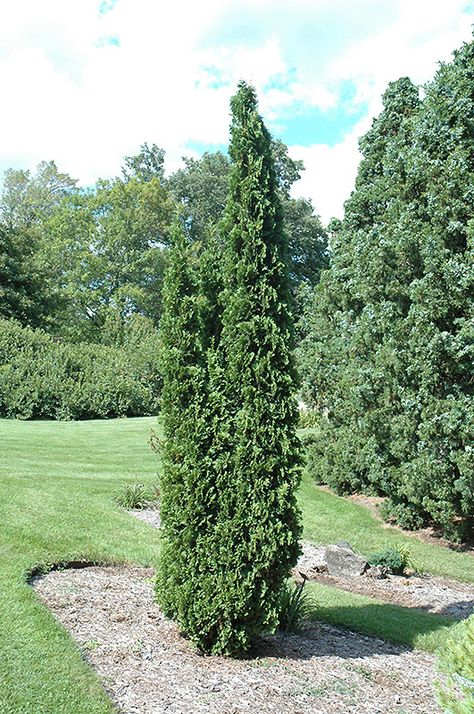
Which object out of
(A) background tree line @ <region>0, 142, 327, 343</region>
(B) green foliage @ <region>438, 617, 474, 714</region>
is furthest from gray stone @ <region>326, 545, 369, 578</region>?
(A) background tree line @ <region>0, 142, 327, 343</region>

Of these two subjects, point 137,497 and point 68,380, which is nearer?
point 137,497

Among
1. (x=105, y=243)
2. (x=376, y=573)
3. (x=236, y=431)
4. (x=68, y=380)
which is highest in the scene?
(x=105, y=243)

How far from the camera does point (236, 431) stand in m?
4.71

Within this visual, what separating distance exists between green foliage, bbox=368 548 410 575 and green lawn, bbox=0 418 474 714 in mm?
576

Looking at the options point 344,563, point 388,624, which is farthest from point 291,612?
point 344,563

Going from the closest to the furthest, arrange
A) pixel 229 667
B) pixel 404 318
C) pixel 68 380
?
pixel 229 667 < pixel 404 318 < pixel 68 380

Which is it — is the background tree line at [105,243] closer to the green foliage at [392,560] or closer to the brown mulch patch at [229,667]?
the green foliage at [392,560]

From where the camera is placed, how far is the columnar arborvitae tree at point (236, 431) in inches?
181

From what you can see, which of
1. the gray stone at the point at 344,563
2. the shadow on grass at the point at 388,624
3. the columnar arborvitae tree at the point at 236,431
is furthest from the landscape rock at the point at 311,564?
the columnar arborvitae tree at the point at 236,431

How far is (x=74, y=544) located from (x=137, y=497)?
2932 mm

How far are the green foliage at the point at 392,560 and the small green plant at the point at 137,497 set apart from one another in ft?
11.1

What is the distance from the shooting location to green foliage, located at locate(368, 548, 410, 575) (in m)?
8.09

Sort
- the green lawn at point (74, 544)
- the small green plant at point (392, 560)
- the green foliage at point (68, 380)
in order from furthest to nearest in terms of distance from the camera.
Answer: the green foliage at point (68, 380) < the small green plant at point (392, 560) < the green lawn at point (74, 544)

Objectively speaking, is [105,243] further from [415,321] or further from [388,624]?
[388,624]
